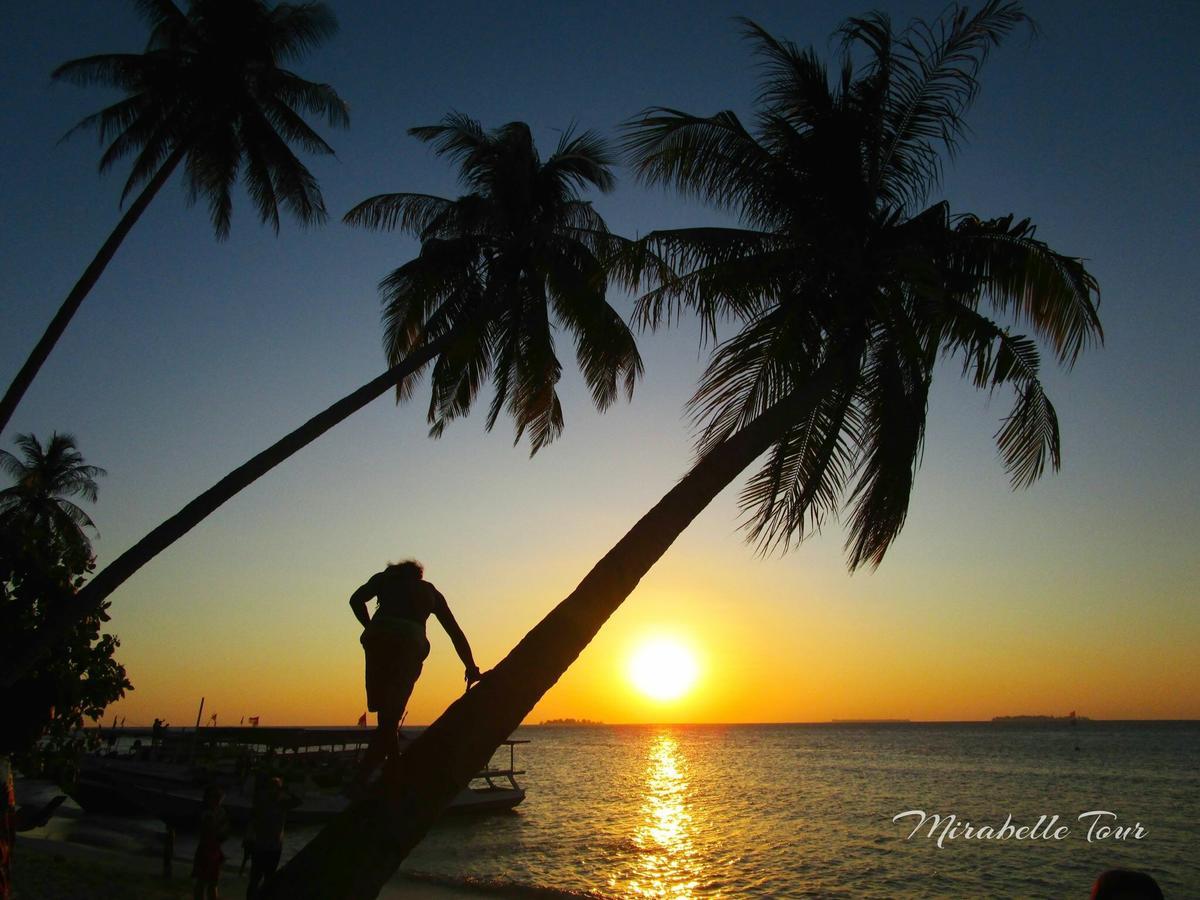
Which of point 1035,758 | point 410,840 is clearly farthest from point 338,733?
point 1035,758

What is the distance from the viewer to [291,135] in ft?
55.3

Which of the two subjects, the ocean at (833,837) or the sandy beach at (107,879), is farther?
the ocean at (833,837)

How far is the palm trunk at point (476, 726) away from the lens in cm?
326

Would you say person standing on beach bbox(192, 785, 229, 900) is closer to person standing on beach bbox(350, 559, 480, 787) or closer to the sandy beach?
the sandy beach

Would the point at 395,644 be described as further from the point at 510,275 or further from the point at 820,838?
the point at 820,838

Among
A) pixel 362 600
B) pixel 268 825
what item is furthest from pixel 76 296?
pixel 362 600

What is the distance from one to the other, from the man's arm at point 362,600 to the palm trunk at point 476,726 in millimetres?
893

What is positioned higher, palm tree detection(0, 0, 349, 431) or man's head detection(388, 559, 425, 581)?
palm tree detection(0, 0, 349, 431)

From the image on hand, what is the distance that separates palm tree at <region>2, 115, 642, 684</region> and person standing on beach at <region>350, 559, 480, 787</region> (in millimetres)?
9896

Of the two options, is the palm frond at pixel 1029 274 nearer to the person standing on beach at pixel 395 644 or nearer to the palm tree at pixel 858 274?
the palm tree at pixel 858 274

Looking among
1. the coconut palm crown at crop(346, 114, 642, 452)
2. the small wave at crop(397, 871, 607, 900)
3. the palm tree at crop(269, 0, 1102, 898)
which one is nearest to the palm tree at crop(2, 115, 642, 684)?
the coconut palm crown at crop(346, 114, 642, 452)

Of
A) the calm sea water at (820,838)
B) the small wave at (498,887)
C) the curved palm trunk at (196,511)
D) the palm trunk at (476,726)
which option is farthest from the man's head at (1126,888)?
the calm sea water at (820,838)

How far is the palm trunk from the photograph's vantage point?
3264 mm

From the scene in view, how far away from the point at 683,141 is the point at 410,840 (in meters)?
7.40
